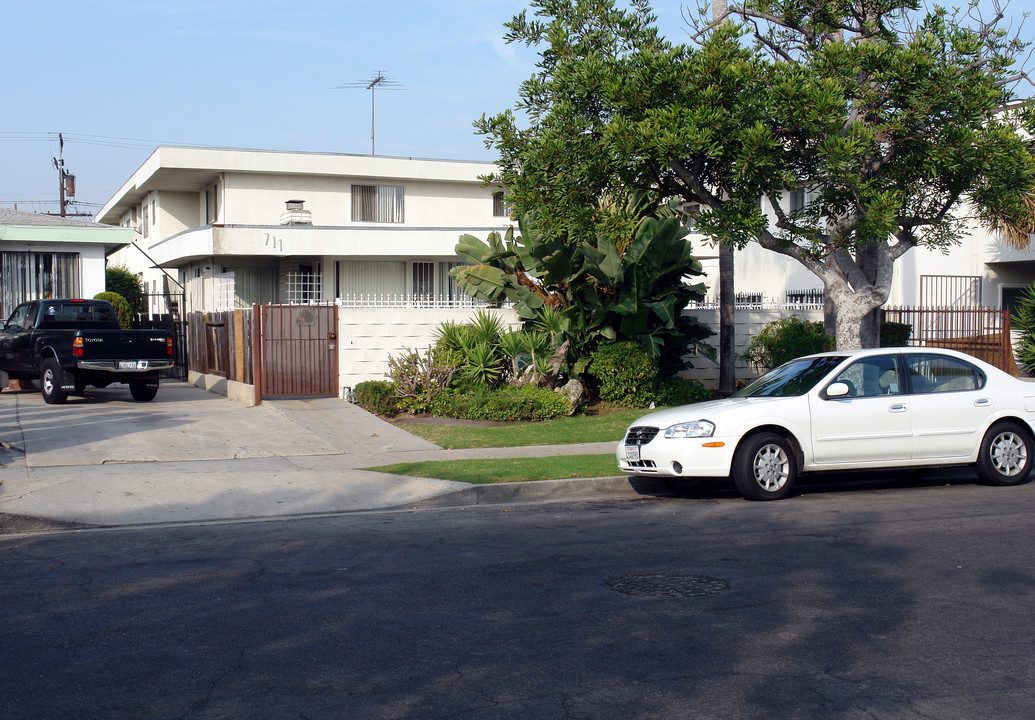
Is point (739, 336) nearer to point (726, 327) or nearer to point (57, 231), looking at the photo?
point (726, 327)

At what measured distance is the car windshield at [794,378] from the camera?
1099 cm

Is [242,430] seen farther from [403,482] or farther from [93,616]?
[93,616]

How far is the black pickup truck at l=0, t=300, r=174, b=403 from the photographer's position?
18391mm

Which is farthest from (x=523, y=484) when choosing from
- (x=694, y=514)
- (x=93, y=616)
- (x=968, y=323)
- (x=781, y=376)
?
(x=968, y=323)

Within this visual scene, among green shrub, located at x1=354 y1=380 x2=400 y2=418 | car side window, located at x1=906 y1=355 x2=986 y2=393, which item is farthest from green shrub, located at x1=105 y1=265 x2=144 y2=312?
car side window, located at x1=906 y1=355 x2=986 y2=393

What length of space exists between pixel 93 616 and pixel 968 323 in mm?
23177

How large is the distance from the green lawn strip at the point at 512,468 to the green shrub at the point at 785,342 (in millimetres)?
8107

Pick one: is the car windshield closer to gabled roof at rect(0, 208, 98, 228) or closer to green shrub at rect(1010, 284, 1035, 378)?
green shrub at rect(1010, 284, 1035, 378)

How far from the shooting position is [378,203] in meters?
29.8

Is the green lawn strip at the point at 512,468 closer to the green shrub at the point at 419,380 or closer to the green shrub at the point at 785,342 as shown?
the green shrub at the point at 419,380

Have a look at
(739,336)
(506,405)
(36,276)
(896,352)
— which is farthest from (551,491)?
(36,276)

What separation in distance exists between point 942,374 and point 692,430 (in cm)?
313

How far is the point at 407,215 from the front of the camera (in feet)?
98.3

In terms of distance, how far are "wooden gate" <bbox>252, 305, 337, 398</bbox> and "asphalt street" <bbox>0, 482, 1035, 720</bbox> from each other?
994cm
